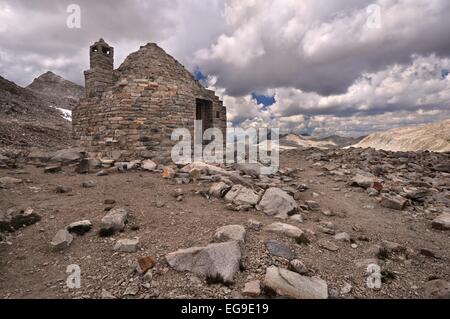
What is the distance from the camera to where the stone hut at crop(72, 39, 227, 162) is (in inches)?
385

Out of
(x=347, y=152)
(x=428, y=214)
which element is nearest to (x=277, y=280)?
(x=428, y=214)

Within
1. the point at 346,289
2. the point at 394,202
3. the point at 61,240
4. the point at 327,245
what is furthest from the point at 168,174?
the point at 394,202

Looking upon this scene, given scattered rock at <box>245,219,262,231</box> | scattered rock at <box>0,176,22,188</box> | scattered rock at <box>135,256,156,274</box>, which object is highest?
scattered rock at <box>0,176,22,188</box>

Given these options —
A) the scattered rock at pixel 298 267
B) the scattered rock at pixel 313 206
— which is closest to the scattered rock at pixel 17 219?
the scattered rock at pixel 298 267

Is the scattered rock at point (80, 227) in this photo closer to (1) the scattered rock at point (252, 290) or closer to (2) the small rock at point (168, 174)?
(1) the scattered rock at point (252, 290)

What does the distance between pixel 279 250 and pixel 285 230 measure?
64 centimetres

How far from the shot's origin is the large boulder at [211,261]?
3.46 m

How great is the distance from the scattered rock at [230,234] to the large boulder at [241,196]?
4.88 ft

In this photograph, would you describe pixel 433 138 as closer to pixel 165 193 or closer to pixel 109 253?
pixel 165 193

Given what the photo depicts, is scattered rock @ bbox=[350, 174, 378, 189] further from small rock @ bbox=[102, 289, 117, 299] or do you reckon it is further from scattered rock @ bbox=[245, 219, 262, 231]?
small rock @ bbox=[102, 289, 117, 299]

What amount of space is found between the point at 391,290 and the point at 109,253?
4.31 meters

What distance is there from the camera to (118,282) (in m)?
3.36

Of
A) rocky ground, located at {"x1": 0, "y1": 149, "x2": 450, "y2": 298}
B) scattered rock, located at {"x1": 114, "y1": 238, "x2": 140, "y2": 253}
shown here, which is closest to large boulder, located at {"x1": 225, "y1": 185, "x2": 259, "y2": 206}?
rocky ground, located at {"x1": 0, "y1": 149, "x2": 450, "y2": 298}

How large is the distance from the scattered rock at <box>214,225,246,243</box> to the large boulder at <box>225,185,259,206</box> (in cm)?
149
